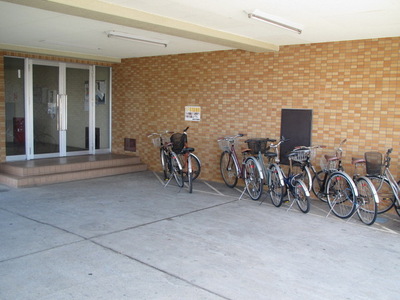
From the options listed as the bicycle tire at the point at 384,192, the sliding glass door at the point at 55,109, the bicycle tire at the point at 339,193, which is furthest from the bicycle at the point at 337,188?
the sliding glass door at the point at 55,109

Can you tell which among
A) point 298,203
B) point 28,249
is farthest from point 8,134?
point 298,203

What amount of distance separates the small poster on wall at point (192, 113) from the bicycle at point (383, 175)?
3.78 metres

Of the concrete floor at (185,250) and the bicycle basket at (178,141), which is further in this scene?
the bicycle basket at (178,141)

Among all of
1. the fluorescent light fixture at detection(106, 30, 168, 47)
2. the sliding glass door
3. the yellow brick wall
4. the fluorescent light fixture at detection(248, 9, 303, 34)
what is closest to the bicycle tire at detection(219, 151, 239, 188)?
the yellow brick wall

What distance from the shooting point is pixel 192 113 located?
857cm

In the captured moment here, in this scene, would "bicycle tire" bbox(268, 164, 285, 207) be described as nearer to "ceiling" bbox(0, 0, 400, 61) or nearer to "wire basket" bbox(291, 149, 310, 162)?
"wire basket" bbox(291, 149, 310, 162)

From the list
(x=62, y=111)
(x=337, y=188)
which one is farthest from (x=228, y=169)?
(x=62, y=111)

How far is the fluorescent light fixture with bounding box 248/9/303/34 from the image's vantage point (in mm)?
4754

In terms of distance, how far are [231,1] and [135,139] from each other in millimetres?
5914

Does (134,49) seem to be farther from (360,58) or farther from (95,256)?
(95,256)

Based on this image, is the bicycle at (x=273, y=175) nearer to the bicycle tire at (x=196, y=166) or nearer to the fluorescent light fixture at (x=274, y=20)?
the bicycle tire at (x=196, y=166)

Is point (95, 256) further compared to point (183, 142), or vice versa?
point (183, 142)

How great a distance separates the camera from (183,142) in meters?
7.46

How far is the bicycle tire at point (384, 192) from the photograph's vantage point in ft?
18.5
